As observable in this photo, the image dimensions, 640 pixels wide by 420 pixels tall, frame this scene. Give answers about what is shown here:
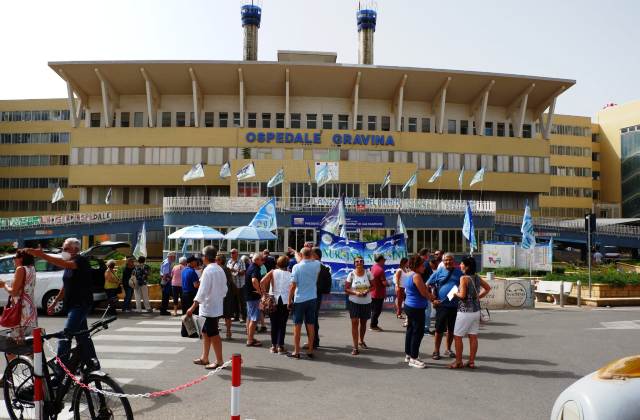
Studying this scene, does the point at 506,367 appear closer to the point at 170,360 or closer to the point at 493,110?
the point at 170,360

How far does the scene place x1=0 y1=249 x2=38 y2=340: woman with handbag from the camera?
7.45 metres

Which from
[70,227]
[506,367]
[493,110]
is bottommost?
[506,367]

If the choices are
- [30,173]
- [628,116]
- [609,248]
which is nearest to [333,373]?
[609,248]

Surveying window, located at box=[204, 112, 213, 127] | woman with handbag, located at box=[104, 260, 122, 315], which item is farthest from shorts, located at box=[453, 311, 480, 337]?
window, located at box=[204, 112, 213, 127]

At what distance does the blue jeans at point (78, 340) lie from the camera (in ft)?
20.4

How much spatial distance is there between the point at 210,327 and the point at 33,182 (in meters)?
69.0

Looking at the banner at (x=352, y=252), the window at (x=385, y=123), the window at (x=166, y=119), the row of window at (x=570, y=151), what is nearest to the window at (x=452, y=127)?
the window at (x=385, y=123)

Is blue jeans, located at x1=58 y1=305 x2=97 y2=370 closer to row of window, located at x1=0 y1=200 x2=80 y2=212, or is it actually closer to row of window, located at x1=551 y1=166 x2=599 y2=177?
row of window, located at x1=0 y1=200 x2=80 y2=212

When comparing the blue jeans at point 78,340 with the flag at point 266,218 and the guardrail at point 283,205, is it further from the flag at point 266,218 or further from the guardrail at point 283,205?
the guardrail at point 283,205

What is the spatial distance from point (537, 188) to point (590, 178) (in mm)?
27628

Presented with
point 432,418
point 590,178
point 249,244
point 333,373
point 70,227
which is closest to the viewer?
point 432,418

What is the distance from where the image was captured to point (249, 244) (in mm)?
38094

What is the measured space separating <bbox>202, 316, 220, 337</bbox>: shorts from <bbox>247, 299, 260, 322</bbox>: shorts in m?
2.23

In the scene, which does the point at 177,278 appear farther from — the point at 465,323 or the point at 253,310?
the point at 465,323
